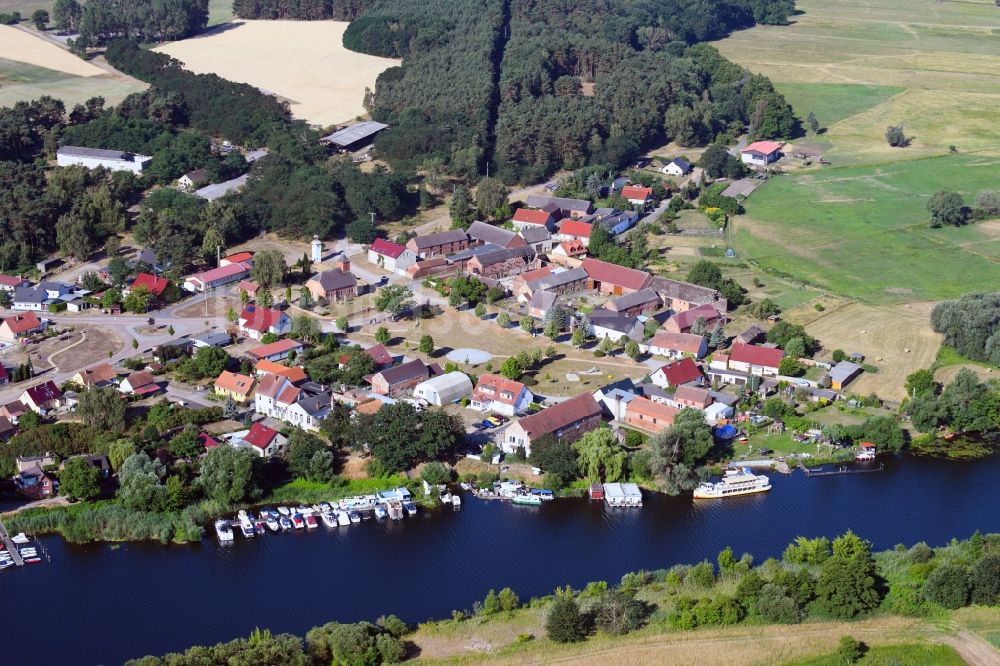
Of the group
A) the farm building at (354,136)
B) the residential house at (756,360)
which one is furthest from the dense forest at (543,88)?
the residential house at (756,360)

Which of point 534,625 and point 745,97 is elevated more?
point 745,97

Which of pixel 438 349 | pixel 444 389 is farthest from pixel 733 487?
pixel 438 349

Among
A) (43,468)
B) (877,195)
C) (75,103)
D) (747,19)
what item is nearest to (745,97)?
(877,195)

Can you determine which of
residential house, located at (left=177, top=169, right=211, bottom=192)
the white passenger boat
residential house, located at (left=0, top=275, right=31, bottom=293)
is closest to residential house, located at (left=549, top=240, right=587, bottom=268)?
residential house, located at (left=177, top=169, right=211, bottom=192)

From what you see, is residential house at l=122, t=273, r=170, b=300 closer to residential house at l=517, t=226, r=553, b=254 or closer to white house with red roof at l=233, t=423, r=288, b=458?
white house with red roof at l=233, t=423, r=288, b=458

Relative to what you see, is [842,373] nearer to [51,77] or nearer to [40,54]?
[51,77]

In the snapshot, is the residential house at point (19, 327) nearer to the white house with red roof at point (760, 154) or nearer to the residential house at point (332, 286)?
the residential house at point (332, 286)

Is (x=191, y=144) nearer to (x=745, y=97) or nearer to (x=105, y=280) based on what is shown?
(x=105, y=280)
